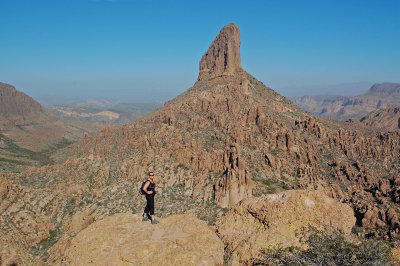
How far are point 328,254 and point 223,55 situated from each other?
142298 mm

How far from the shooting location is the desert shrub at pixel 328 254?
14797 mm

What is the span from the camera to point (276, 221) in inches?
715

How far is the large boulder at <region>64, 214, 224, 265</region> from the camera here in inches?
605

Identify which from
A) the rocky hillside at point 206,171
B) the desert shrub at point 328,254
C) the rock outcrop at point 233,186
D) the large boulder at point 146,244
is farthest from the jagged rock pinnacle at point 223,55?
the desert shrub at point 328,254

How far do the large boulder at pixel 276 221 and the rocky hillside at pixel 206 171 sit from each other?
40.1m

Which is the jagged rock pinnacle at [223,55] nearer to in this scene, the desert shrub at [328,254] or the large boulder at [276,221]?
the large boulder at [276,221]

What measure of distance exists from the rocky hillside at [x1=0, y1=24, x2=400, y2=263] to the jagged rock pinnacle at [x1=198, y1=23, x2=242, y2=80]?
32.9m

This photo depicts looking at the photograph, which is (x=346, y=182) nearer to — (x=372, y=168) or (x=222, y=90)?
(x=372, y=168)

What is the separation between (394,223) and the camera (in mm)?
52844

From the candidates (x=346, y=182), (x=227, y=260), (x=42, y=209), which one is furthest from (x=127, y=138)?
(x=227, y=260)

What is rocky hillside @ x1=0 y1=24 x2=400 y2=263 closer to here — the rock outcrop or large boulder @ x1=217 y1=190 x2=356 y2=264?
the rock outcrop

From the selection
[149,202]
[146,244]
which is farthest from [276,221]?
[149,202]

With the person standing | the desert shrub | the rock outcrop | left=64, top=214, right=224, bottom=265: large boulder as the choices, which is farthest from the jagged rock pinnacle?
the desert shrub

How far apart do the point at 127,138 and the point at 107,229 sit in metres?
84.6
